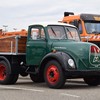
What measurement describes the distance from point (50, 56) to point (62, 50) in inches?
17.7

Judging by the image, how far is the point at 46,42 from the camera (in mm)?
14344

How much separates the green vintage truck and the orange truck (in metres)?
4.10

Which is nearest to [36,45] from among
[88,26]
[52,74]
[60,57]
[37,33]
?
[37,33]

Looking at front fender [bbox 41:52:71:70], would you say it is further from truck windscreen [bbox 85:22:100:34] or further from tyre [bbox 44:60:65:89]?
truck windscreen [bbox 85:22:100:34]

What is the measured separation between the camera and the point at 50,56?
1372cm

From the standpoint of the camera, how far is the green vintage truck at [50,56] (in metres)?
13.5

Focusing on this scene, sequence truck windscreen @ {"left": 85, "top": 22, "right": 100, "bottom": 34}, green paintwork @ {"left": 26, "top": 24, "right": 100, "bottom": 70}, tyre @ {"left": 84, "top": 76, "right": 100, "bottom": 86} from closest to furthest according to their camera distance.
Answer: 1. green paintwork @ {"left": 26, "top": 24, "right": 100, "bottom": 70}
2. tyre @ {"left": 84, "top": 76, "right": 100, "bottom": 86}
3. truck windscreen @ {"left": 85, "top": 22, "right": 100, "bottom": 34}

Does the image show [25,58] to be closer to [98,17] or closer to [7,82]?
[7,82]

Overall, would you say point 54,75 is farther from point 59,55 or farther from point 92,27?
point 92,27

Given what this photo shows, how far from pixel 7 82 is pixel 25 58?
109cm

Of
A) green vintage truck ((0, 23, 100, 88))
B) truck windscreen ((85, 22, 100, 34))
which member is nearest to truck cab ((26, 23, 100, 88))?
green vintage truck ((0, 23, 100, 88))

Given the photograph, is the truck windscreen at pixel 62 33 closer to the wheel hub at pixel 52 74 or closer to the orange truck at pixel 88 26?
the wheel hub at pixel 52 74

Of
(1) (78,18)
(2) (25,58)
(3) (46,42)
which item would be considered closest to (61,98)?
(3) (46,42)

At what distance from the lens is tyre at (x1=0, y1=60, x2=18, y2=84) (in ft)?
50.3
